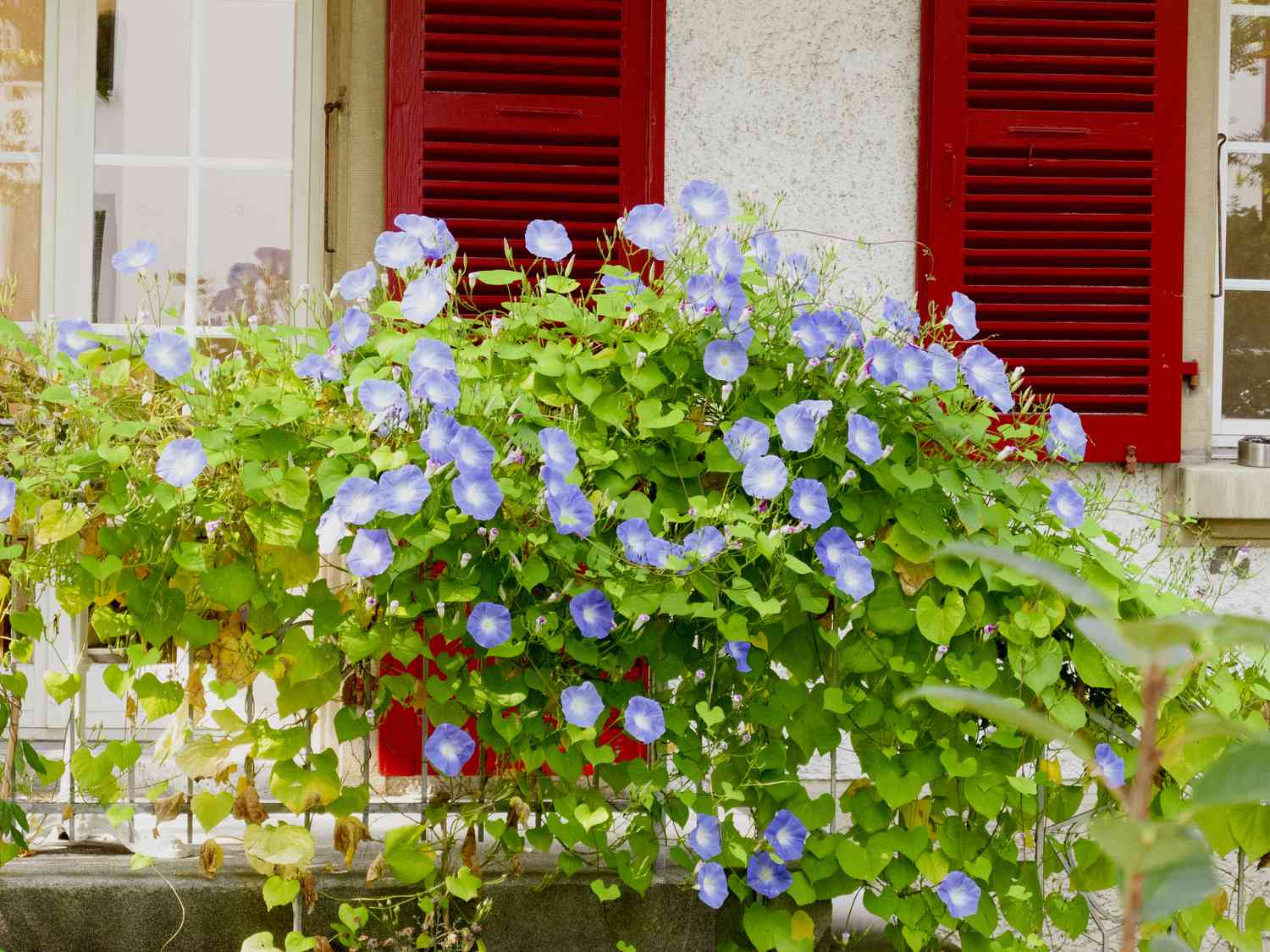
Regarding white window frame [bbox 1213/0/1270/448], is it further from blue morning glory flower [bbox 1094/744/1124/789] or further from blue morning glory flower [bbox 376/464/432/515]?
blue morning glory flower [bbox 376/464/432/515]

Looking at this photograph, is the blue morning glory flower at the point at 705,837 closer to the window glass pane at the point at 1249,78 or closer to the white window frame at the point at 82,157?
the white window frame at the point at 82,157

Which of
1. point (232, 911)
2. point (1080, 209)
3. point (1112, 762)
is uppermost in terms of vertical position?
point (1080, 209)

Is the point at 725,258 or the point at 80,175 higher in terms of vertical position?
the point at 80,175

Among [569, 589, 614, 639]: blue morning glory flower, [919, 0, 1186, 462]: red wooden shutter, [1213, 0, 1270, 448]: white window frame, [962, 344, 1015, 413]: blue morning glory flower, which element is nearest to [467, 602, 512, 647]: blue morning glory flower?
[569, 589, 614, 639]: blue morning glory flower

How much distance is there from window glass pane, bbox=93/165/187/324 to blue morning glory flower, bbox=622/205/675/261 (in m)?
2.10

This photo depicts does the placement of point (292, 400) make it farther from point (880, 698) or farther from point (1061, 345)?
point (1061, 345)

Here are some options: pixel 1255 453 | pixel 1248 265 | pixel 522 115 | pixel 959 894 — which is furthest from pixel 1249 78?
pixel 959 894

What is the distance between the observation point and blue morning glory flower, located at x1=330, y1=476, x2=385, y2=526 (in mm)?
1731

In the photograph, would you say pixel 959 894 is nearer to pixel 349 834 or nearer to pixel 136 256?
pixel 349 834

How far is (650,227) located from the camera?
1973mm

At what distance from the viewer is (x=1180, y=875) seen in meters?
0.58

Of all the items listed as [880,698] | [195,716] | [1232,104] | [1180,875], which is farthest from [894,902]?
→ [1232,104]

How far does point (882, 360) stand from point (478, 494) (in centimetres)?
60

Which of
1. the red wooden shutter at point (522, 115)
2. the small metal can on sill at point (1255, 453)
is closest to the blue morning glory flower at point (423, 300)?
the red wooden shutter at point (522, 115)
